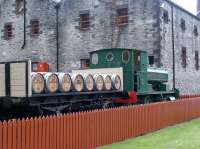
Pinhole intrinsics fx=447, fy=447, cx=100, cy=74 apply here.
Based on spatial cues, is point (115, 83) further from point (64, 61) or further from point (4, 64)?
point (64, 61)

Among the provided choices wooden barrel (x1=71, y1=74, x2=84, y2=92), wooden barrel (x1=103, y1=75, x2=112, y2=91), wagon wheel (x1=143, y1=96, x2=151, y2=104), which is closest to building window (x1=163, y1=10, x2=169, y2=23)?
wagon wheel (x1=143, y1=96, x2=151, y2=104)

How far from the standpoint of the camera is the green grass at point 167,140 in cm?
1272

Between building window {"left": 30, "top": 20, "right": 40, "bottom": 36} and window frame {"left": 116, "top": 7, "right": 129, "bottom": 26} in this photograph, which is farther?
building window {"left": 30, "top": 20, "right": 40, "bottom": 36}

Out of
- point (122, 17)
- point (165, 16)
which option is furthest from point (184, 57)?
point (122, 17)

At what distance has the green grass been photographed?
501 inches

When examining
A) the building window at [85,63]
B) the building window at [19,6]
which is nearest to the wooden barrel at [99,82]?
the building window at [85,63]

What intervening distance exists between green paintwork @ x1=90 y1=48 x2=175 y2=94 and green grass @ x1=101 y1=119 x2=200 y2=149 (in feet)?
12.3

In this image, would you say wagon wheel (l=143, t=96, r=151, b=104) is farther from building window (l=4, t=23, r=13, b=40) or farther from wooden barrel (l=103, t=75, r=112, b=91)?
building window (l=4, t=23, r=13, b=40)

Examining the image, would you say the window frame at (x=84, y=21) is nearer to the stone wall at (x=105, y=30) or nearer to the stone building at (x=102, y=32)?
the stone building at (x=102, y=32)

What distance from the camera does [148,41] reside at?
1155 inches

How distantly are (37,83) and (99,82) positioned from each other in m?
3.83

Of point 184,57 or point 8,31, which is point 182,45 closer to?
point 184,57

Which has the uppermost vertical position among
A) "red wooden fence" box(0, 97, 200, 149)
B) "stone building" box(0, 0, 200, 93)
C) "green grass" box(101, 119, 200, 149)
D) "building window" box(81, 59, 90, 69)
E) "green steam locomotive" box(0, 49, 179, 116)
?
"stone building" box(0, 0, 200, 93)

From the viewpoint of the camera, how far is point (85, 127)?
12.5 metres
